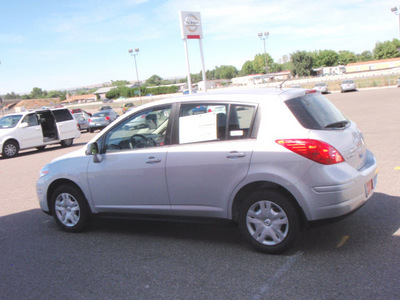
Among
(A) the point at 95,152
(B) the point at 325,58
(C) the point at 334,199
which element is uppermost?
(B) the point at 325,58

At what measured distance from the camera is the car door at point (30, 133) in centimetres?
1739

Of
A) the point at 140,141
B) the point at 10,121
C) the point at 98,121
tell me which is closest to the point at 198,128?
the point at 140,141

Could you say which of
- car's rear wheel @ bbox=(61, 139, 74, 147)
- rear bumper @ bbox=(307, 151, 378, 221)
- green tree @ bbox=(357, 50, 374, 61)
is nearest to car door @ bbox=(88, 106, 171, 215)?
rear bumper @ bbox=(307, 151, 378, 221)

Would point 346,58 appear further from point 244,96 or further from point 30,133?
point 244,96

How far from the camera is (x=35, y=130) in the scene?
17703 mm

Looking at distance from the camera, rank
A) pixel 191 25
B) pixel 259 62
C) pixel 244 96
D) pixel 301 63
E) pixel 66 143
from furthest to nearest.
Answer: pixel 259 62, pixel 301 63, pixel 191 25, pixel 66 143, pixel 244 96

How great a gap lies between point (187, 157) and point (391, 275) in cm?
226

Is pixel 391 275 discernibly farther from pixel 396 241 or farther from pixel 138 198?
pixel 138 198

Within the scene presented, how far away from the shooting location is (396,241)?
429cm

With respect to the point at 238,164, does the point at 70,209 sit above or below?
below

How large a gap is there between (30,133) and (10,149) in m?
1.05

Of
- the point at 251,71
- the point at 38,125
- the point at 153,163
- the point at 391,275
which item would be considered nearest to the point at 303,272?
the point at 391,275

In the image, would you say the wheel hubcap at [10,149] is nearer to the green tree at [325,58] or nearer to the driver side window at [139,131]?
the driver side window at [139,131]

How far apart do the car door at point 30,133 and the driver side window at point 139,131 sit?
13709mm
